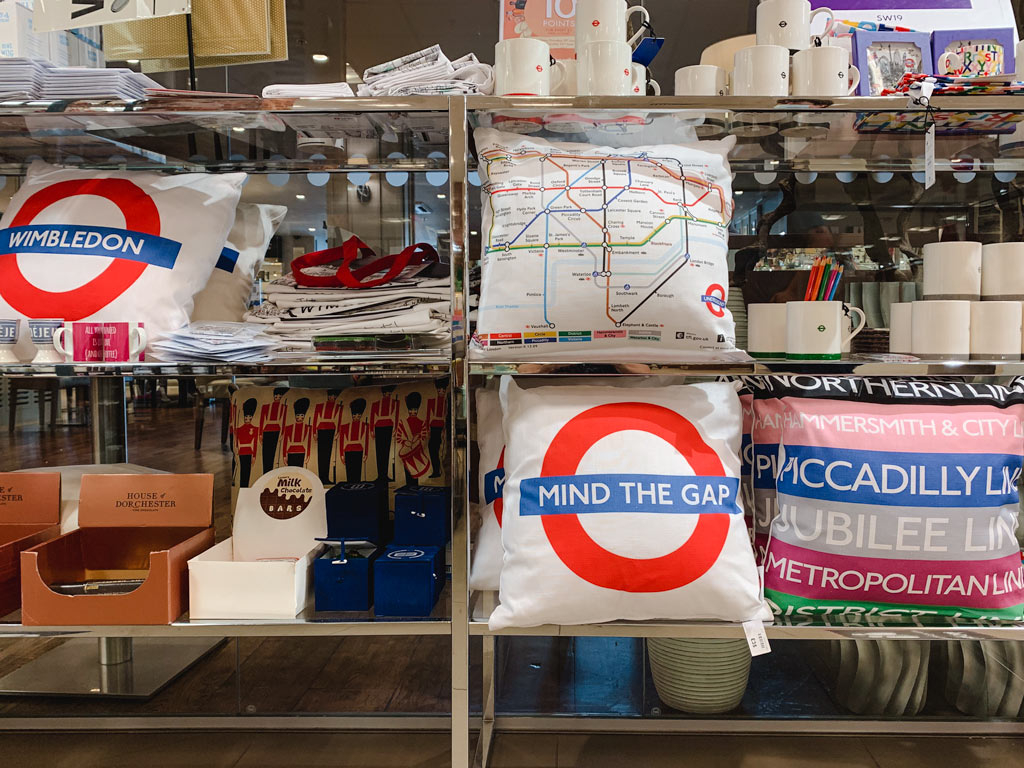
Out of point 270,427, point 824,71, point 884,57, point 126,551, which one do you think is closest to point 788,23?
point 824,71

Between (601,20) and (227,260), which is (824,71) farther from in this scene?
(227,260)

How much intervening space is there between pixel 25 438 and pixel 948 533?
2408 mm

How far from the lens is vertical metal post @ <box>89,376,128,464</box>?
2010mm

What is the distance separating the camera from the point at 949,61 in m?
1.55

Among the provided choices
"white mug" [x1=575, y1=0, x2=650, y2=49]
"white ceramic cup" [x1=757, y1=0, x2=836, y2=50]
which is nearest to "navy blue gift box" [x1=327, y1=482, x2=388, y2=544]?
"white mug" [x1=575, y1=0, x2=650, y2=49]

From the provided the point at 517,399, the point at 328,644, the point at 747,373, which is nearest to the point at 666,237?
the point at 747,373

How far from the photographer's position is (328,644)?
7.04 ft

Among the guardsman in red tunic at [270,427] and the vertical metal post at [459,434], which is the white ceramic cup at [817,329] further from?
the guardsman in red tunic at [270,427]

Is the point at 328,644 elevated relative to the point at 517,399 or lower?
lower

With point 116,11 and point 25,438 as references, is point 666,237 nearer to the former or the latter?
point 116,11

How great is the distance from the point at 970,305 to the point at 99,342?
68.6 inches

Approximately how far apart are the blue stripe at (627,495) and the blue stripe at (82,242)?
97 cm

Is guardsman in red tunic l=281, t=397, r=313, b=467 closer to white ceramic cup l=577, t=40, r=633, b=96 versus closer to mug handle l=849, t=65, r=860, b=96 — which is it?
white ceramic cup l=577, t=40, r=633, b=96

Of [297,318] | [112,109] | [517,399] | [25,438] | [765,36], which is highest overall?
[765,36]
